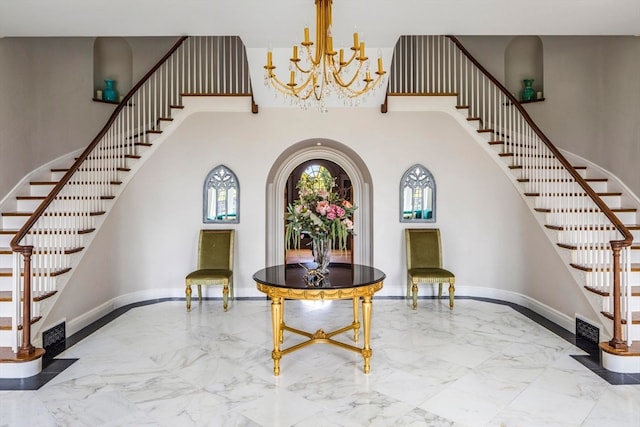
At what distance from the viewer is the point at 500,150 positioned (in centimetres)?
566

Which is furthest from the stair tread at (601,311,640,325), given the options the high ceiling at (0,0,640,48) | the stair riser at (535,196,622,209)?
the high ceiling at (0,0,640,48)

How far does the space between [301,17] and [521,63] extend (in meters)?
4.79

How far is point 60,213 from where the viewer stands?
4.18 meters

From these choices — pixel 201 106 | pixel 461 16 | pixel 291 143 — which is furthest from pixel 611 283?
pixel 201 106

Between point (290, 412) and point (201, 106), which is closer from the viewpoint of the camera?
point (290, 412)

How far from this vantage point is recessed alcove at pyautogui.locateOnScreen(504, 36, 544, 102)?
22.2 feet

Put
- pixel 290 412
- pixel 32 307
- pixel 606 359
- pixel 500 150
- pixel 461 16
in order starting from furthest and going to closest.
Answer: pixel 500 150, pixel 461 16, pixel 32 307, pixel 606 359, pixel 290 412

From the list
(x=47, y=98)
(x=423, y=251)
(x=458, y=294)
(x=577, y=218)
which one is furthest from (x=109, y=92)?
(x=577, y=218)

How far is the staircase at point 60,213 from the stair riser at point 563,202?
4.12 meters

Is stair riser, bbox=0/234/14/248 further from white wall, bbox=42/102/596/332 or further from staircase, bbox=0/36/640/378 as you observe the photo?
white wall, bbox=42/102/596/332

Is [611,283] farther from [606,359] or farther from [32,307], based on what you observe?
[32,307]

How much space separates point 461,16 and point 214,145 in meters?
3.69

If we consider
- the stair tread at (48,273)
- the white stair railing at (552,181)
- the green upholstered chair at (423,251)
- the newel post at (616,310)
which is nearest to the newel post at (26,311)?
the stair tread at (48,273)

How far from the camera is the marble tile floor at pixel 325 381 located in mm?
2629
